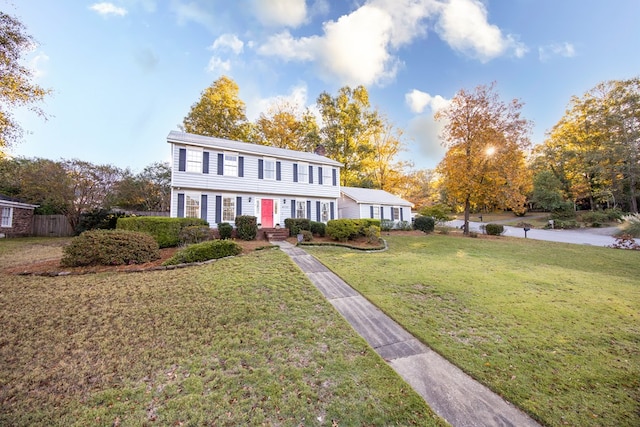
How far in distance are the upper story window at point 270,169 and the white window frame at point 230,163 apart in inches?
73.6

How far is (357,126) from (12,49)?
24.7m

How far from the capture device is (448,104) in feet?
60.4

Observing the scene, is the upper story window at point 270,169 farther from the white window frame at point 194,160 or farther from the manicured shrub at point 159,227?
the manicured shrub at point 159,227

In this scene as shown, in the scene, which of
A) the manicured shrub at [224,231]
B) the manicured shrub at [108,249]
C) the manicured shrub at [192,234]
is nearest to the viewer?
the manicured shrub at [108,249]

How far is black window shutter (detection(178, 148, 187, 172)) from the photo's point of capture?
13.3m

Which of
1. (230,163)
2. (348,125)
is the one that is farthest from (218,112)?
(348,125)

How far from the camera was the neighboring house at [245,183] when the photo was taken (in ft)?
44.0

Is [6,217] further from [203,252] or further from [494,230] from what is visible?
[494,230]

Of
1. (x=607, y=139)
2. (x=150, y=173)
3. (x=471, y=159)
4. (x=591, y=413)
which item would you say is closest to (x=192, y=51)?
(x=150, y=173)

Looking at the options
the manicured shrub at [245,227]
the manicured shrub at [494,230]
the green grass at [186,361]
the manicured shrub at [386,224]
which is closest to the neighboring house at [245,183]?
the manicured shrub at [245,227]

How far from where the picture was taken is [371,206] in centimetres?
2045

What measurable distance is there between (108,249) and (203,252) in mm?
2872

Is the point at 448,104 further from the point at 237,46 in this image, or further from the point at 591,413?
the point at 591,413

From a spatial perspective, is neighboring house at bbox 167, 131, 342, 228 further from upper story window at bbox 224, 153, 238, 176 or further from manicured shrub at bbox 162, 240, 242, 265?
manicured shrub at bbox 162, 240, 242, 265
